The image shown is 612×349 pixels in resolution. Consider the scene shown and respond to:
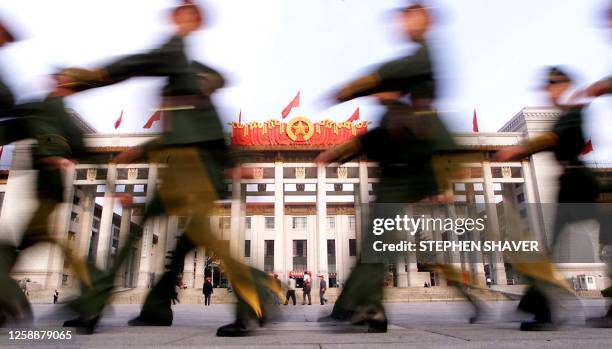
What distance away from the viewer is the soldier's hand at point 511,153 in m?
3.08

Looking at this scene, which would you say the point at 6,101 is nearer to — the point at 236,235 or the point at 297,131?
the point at 236,235

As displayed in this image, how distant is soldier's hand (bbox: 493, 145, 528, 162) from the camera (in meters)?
3.08

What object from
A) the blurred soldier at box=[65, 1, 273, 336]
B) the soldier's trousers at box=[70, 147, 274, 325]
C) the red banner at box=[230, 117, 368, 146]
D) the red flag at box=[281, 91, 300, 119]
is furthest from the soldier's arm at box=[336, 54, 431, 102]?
the red banner at box=[230, 117, 368, 146]

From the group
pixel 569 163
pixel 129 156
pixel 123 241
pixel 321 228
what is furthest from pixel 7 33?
pixel 321 228

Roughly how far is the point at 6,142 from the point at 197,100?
135cm

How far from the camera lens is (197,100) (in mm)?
2486

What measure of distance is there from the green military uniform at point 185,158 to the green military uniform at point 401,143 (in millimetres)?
591

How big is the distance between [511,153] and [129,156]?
2783 millimetres

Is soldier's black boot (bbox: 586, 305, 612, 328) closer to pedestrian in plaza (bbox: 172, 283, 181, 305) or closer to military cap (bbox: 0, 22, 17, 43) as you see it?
pedestrian in plaza (bbox: 172, 283, 181, 305)

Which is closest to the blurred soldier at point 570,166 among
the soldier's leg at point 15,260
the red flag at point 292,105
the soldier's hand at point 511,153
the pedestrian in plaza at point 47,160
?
the soldier's hand at point 511,153

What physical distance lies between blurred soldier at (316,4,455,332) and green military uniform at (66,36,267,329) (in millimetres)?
599

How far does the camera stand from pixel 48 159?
111 inches

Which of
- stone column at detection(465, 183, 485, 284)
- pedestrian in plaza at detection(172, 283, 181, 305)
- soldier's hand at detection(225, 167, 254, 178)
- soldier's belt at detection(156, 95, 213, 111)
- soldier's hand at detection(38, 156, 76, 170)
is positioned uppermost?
soldier's belt at detection(156, 95, 213, 111)

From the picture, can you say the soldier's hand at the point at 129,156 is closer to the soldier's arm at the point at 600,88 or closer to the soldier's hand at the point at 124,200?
the soldier's hand at the point at 124,200
